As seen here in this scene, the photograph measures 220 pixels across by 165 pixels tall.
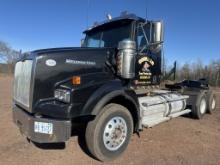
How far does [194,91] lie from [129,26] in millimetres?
4463

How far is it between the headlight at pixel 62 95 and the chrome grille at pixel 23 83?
53 cm

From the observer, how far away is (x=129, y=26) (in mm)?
6094

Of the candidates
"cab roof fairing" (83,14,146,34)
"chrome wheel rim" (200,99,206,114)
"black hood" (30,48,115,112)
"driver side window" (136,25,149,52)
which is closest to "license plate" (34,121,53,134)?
"black hood" (30,48,115,112)

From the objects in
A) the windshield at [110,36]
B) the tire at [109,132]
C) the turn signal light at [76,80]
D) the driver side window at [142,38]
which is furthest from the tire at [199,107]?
the turn signal light at [76,80]

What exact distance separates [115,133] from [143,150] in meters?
0.92

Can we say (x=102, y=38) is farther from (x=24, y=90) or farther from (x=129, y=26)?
(x=24, y=90)

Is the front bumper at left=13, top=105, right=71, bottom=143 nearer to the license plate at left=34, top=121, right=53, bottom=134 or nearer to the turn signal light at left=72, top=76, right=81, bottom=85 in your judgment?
the license plate at left=34, top=121, right=53, bottom=134

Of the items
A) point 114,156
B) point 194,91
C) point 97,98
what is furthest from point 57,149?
point 194,91

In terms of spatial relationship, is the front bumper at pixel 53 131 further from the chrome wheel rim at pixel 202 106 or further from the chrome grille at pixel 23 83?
the chrome wheel rim at pixel 202 106

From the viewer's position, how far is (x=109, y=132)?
16.0 feet

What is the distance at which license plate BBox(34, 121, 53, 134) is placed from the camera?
4277mm

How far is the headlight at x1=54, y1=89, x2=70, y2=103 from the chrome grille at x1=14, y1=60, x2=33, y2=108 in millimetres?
527

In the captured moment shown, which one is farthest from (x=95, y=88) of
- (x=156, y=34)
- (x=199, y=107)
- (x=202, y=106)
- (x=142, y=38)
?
(x=202, y=106)

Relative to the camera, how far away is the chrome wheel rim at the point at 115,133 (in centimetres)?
486
